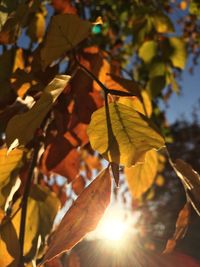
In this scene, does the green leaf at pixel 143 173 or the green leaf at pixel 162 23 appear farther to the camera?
the green leaf at pixel 162 23

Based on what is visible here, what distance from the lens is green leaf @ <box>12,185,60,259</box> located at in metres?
0.83

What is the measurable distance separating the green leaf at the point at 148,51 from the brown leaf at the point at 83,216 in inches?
46.9

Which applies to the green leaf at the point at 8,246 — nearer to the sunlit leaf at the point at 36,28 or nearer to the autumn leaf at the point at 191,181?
the autumn leaf at the point at 191,181

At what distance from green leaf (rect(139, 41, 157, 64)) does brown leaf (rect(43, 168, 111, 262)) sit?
1191 mm

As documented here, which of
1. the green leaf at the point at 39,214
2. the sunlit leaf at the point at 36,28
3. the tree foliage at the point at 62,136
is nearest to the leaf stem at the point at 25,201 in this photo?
the tree foliage at the point at 62,136

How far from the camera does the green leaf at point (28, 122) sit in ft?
1.72

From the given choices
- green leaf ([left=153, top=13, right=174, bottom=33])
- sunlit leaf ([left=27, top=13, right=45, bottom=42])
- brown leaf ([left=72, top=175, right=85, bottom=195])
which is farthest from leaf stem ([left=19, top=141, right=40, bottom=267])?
green leaf ([left=153, top=13, right=174, bottom=33])

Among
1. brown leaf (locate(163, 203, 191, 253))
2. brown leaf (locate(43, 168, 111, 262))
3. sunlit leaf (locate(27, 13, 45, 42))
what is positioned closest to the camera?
brown leaf (locate(43, 168, 111, 262))

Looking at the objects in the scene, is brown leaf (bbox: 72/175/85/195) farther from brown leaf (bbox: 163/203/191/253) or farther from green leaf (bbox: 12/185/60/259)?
brown leaf (bbox: 163/203/191/253)

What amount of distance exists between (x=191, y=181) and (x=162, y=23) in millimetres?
1189

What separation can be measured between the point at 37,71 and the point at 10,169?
24 cm

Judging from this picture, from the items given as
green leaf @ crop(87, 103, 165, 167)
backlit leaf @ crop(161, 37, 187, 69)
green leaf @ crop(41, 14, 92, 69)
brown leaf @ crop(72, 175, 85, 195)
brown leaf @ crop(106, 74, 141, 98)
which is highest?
green leaf @ crop(41, 14, 92, 69)

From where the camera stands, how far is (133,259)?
2.21 feet

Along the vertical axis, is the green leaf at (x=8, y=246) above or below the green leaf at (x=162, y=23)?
above
